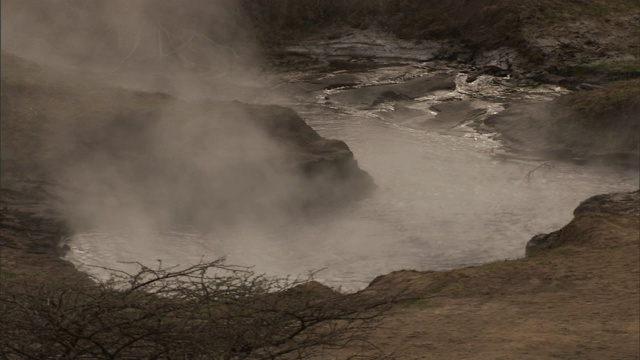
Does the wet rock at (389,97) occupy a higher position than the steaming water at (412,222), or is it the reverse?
the wet rock at (389,97)

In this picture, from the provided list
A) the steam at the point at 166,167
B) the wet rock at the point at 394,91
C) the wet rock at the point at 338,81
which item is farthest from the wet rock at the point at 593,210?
the wet rock at the point at 338,81

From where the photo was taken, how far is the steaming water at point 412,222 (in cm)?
1414

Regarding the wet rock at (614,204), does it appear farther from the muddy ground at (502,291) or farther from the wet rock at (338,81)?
the wet rock at (338,81)

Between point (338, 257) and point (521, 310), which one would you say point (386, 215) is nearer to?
point (338, 257)

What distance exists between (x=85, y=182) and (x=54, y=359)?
9.74 m

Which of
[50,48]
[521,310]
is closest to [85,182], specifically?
[521,310]

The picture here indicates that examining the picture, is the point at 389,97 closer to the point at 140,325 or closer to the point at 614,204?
the point at 614,204

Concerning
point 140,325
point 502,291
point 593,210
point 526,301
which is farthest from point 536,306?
point 140,325

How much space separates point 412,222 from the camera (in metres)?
15.6

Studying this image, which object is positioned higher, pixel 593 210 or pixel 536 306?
pixel 536 306

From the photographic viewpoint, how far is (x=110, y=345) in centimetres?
587

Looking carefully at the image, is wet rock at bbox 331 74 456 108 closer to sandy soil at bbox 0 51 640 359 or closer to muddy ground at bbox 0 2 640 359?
muddy ground at bbox 0 2 640 359

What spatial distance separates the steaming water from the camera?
1414 centimetres

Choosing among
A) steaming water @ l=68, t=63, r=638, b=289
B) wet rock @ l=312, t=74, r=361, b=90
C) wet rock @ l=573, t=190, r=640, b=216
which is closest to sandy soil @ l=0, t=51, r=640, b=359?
wet rock @ l=573, t=190, r=640, b=216
